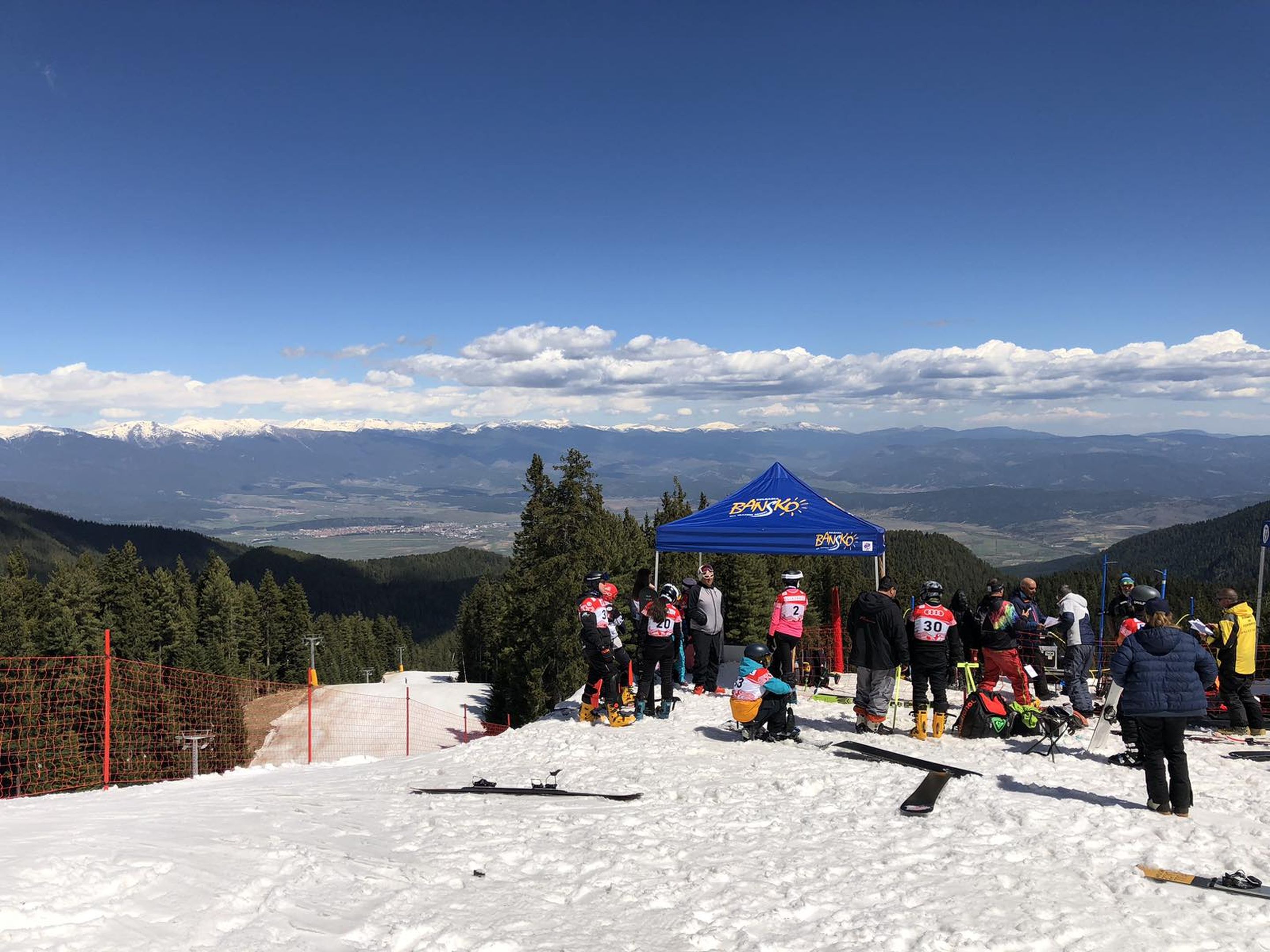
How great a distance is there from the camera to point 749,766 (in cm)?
883

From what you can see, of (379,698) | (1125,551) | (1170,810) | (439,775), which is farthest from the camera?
(1125,551)

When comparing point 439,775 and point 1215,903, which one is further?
point 439,775

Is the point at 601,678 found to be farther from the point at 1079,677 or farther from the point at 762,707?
the point at 1079,677

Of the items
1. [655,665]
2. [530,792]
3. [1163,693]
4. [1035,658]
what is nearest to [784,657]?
[655,665]

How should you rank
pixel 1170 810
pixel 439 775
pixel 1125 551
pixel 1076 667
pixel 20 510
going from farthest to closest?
pixel 20 510
pixel 1125 551
pixel 1076 667
pixel 439 775
pixel 1170 810

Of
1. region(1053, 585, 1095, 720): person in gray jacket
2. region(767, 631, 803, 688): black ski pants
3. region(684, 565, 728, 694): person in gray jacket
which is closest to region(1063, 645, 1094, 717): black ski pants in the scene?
region(1053, 585, 1095, 720): person in gray jacket

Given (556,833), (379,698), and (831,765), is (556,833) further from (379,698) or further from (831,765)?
(379,698)

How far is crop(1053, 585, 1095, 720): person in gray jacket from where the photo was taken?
10.9m

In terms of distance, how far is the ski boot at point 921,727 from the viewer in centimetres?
989

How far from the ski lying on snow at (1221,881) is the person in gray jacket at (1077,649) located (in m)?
5.93

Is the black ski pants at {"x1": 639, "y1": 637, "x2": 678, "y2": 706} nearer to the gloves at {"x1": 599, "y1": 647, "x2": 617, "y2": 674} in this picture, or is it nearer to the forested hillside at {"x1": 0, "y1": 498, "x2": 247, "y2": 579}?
the gloves at {"x1": 599, "y1": 647, "x2": 617, "y2": 674}

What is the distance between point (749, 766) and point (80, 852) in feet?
20.9

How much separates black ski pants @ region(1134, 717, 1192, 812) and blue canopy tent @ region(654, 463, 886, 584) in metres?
7.21

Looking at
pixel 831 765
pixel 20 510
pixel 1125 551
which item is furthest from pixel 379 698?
pixel 20 510
